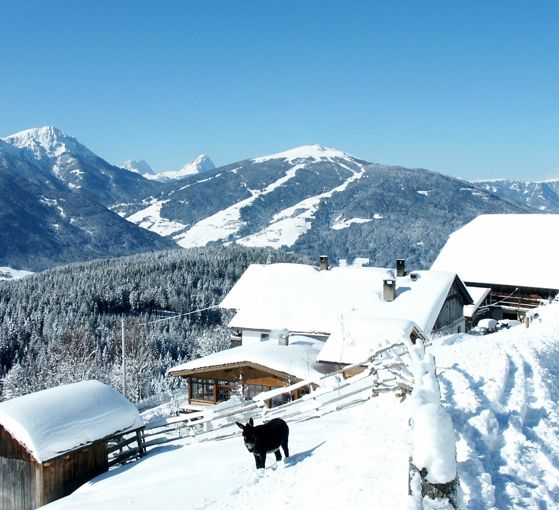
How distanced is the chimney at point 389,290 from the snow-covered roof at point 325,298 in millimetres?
424

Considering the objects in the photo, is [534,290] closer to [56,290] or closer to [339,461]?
[339,461]

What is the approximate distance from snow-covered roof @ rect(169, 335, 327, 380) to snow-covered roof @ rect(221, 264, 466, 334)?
6.62 m

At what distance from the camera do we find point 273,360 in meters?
25.4

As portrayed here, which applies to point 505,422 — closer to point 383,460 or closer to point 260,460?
point 383,460

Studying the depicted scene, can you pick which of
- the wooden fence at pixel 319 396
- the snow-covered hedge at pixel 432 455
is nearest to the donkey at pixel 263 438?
the wooden fence at pixel 319 396

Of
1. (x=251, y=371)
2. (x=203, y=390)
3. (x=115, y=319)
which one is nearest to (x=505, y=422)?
(x=251, y=371)

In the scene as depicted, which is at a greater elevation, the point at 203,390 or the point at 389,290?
the point at 389,290

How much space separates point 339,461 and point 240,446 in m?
4.23

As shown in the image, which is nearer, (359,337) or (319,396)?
(319,396)

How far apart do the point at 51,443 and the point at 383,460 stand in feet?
29.7

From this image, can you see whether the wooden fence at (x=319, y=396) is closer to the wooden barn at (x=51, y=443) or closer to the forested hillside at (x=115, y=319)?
the wooden barn at (x=51, y=443)

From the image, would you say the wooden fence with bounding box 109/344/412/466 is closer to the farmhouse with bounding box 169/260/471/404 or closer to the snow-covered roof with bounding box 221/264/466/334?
the farmhouse with bounding box 169/260/471/404

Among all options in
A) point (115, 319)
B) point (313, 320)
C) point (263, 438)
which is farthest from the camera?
point (115, 319)

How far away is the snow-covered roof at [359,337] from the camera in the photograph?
23234mm
